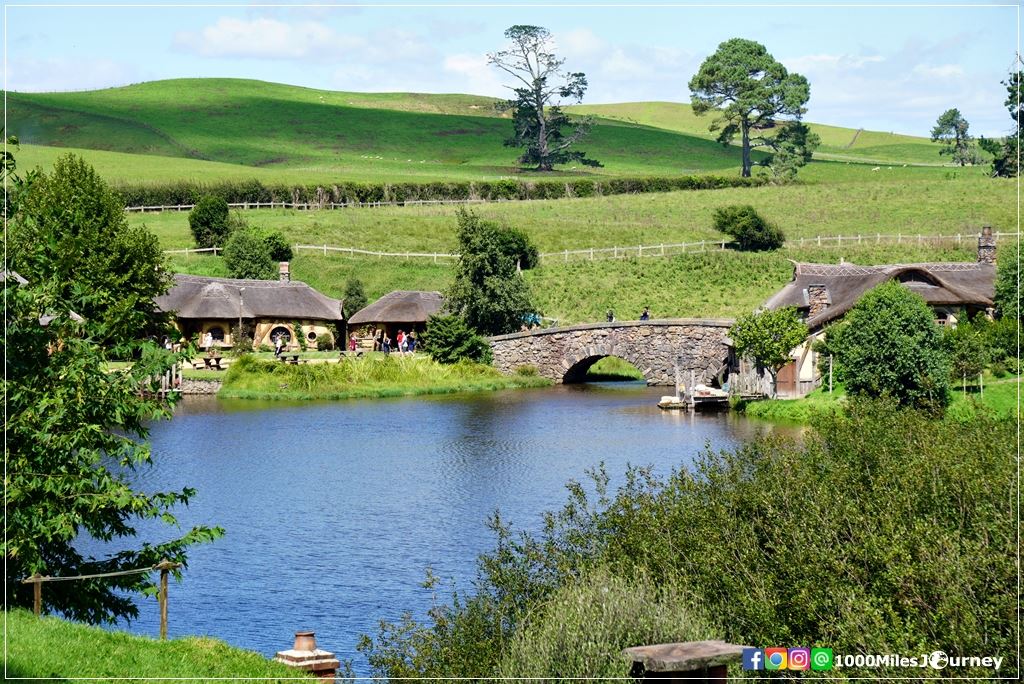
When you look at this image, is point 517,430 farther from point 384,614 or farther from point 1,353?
point 1,353

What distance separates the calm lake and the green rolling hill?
Result: 59.5 meters

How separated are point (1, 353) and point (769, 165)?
113 meters

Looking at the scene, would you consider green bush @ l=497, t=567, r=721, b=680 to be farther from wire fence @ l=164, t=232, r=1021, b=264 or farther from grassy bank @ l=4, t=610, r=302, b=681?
wire fence @ l=164, t=232, r=1021, b=264

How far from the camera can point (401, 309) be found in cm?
6475

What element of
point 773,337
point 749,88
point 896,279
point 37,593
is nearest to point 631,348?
point 773,337

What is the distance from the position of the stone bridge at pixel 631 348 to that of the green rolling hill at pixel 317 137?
49.8m

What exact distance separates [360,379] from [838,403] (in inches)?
830

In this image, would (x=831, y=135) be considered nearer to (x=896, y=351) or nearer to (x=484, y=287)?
(x=484, y=287)

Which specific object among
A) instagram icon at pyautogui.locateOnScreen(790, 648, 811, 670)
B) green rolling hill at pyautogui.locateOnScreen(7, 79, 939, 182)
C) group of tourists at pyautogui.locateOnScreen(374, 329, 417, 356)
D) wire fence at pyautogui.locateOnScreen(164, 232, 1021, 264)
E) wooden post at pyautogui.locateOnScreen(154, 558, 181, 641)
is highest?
green rolling hill at pyautogui.locateOnScreen(7, 79, 939, 182)

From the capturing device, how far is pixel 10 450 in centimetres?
1659

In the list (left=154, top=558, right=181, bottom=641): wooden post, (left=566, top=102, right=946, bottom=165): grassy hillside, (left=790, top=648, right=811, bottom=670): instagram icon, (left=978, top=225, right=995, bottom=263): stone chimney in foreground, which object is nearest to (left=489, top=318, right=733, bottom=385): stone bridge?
(left=978, top=225, right=995, bottom=263): stone chimney in foreground

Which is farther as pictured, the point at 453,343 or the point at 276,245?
the point at 276,245

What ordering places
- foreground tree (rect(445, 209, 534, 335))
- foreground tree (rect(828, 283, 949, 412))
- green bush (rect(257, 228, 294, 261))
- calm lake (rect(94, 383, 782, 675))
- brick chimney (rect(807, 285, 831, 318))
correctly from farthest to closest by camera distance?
green bush (rect(257, 228, 294, 261)), foreground tree (rect(445, 209, 534, 335)), brick chimney (rect(807, 285, 831, 318)), foreground tree (rect(828, 283, 949, 412)), calm lake (rect(94, 383, 782, 675))

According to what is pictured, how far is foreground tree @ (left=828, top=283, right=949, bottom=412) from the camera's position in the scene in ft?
126
